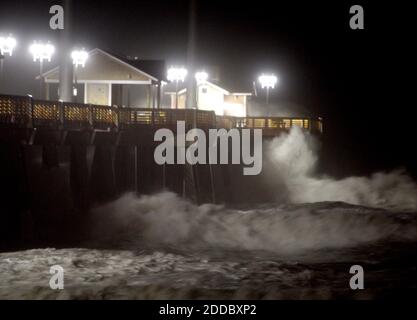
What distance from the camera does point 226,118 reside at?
119 ft

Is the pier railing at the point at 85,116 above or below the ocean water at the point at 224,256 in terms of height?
above

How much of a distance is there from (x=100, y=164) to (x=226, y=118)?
12.7m

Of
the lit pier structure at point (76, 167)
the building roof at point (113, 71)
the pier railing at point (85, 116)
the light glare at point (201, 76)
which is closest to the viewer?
the lit pier structure at point (76, 167)

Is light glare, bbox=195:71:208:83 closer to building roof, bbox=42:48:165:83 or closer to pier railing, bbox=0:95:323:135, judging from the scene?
building roof, bbox=42:48:165:83

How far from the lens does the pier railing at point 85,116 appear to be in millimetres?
19750

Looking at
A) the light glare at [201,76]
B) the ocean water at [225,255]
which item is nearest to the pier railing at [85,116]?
the ocean water at [225,255]

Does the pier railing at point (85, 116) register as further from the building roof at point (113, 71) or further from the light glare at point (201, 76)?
the light glare at point (201, 76)

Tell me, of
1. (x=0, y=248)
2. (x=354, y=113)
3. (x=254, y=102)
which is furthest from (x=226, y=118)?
(x=354, y=113)

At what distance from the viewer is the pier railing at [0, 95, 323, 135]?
19.8m

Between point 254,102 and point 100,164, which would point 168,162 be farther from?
point 254,102

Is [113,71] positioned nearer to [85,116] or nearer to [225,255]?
[85,116]

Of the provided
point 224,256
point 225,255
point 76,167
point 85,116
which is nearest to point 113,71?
point 85,116

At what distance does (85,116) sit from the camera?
24094mm

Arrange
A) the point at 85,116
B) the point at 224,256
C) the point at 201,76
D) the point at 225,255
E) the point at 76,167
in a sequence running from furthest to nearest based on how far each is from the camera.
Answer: the point at 201,76, the point at 85,116, the point at 76,167, the point at 225,255, the point at 224,256
